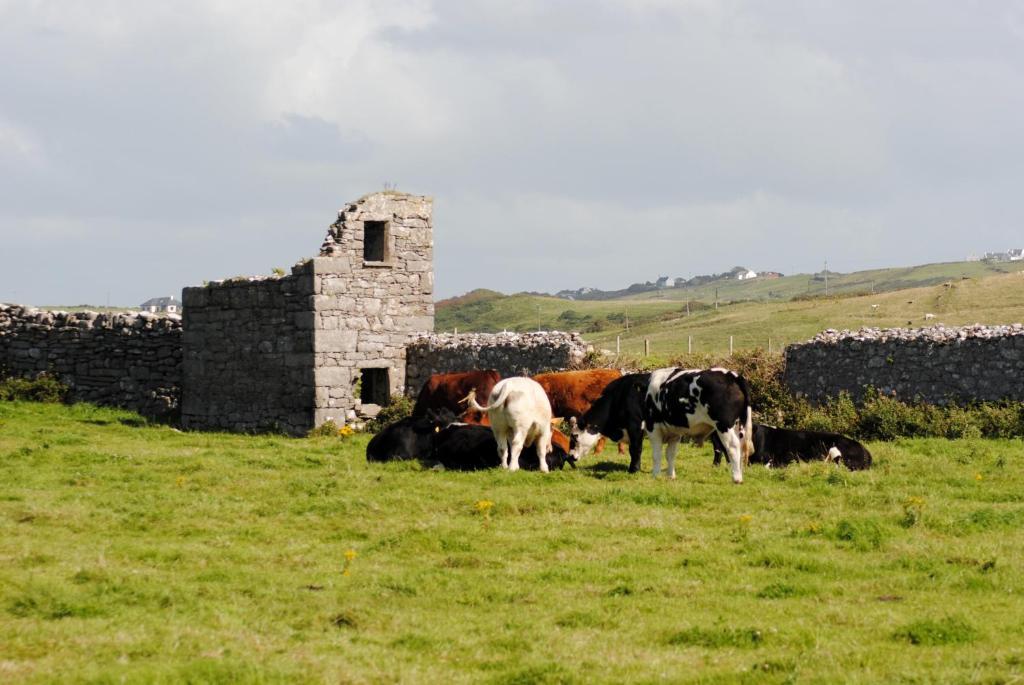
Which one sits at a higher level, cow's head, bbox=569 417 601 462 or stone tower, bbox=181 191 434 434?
stone tower, bbox=181 191 434 434

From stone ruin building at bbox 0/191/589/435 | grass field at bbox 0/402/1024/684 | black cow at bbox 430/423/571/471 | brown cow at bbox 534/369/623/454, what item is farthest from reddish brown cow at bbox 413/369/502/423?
grass field at bbox 0/402/1024/684

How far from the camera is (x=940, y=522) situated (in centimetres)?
1399

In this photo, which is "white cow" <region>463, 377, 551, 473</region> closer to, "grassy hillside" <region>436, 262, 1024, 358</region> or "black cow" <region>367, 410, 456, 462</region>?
"black cow" <region>367, 410, 456, 462</region>

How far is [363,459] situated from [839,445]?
304 inches

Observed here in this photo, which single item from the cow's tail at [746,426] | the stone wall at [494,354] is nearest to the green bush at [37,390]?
the stone wall at [494,354]

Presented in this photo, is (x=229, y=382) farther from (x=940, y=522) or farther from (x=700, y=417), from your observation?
(x=940, y=522)

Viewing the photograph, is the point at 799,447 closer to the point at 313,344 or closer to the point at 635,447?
the point at 635,447

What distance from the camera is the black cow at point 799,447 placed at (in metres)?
18.4

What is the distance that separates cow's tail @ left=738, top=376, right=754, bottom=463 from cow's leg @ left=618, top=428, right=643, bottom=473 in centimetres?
147

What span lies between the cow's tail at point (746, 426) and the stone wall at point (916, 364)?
19.6 ft

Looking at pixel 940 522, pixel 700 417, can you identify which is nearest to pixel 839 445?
pixel 700 417

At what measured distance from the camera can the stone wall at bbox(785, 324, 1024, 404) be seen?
22328 mm

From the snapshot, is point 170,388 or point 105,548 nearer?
point 105,548

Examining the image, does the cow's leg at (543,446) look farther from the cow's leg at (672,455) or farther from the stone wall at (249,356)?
the stone wall at (249,356)
